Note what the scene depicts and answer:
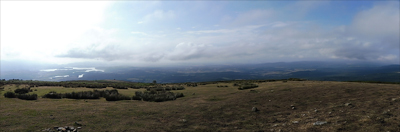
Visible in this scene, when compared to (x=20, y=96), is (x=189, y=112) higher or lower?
lower

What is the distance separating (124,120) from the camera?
9.75 m

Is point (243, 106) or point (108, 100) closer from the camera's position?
point (243, 106)

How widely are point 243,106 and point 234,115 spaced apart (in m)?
2.42

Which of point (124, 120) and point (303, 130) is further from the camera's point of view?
point (124, 120)

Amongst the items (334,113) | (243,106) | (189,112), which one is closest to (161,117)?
(189,112)

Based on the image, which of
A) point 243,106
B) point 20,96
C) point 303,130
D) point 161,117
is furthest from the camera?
point 20,96

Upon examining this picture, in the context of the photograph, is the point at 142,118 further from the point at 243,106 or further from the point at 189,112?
the point at 243,106

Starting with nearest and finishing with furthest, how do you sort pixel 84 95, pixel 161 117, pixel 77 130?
pixel 77 130
pixel 161 117
pixel 84 95

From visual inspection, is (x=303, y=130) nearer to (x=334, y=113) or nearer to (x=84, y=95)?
(x=334, y=113)

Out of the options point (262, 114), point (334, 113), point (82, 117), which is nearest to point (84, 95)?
point (82, 117)

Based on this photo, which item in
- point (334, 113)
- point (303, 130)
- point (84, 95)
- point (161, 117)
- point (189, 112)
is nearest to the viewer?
point (303, 130)

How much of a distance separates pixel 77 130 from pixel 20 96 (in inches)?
A: 533

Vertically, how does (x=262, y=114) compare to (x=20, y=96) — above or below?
below

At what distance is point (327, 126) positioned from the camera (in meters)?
7.09
